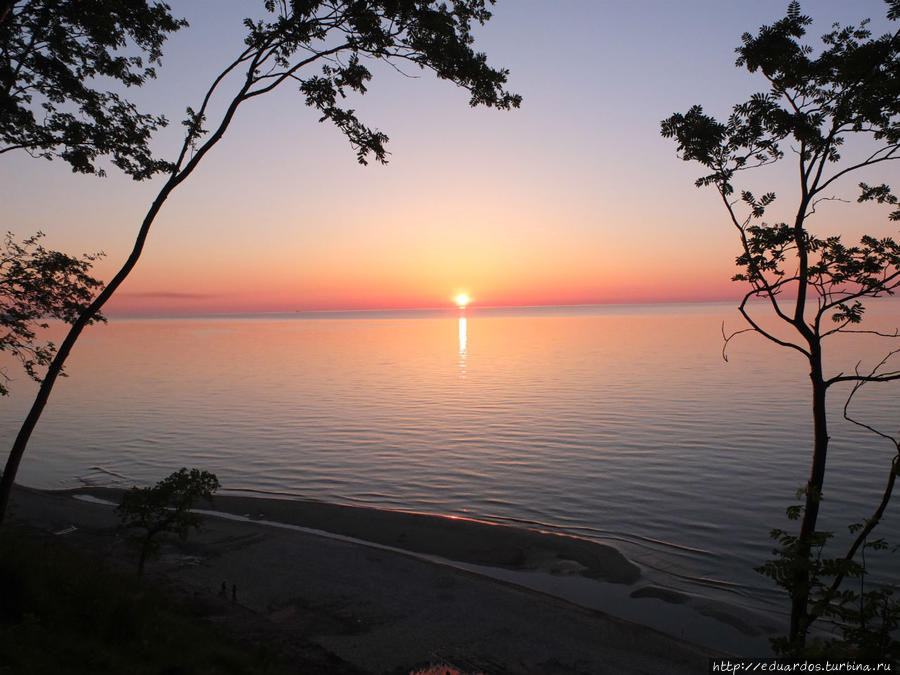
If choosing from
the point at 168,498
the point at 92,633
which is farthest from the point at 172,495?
the point at 92,633

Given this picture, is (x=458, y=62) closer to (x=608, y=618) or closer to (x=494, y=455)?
(x=608, y=618)

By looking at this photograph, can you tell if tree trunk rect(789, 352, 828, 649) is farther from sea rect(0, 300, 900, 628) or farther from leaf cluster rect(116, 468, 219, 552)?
leaf cluster rect(116, 468, 219, 552)

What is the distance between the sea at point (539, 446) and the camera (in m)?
26.8

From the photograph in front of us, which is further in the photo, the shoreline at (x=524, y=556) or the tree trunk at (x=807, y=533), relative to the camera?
the shoreline at (x=524, y=556)

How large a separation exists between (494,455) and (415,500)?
32.1 ft

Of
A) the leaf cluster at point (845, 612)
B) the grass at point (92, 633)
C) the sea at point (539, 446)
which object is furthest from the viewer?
the sea at point (539, 446)

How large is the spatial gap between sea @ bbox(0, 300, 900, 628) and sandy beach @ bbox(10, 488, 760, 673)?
2554mm

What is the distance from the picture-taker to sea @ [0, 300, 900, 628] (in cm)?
2680

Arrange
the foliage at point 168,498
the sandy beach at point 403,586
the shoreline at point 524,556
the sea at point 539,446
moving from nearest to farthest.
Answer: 1. the sandy beach at point 403,586
2. the foliage at point 168,498
3. the shoreline at point 524,556
4. the sea at point 539,446

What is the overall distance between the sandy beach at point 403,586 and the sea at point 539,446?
2.55 m

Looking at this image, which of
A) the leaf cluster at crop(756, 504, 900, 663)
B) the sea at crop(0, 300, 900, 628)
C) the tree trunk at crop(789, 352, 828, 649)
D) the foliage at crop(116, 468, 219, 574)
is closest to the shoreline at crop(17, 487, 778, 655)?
the sea at crop(0, 300, 900, 628)

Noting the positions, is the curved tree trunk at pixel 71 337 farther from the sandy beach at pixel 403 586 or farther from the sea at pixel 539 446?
the sea at pixel 539 446

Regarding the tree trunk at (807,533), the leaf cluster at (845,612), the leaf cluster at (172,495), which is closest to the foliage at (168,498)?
the leaf cluster at (172,495)

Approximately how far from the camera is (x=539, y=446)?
136 ft
